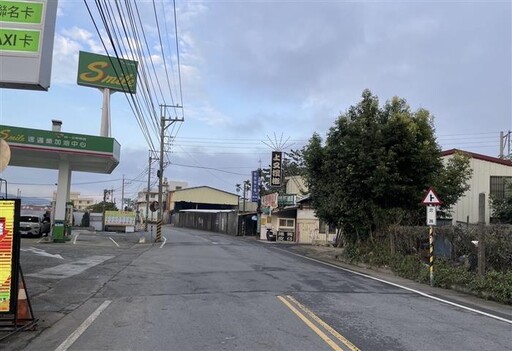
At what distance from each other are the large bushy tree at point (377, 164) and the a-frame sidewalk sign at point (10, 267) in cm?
1631

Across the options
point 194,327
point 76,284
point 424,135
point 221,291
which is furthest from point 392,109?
point 194,327

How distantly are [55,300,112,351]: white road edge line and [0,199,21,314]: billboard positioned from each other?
1.10m

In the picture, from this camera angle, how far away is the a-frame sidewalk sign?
8.16 meters

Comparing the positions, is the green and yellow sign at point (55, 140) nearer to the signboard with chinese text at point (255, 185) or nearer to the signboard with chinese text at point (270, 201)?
the signboard with chinese text at point (270, 201)

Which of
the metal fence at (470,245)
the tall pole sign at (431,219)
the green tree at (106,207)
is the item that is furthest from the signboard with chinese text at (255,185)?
the green tree at (106,207)

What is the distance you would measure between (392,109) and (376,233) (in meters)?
5.80

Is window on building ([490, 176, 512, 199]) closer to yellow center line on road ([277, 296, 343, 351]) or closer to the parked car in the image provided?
yellow center line on road ([277, 296, 343, 351])

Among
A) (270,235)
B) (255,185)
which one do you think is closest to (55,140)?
(270,235)

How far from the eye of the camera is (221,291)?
12.6 m

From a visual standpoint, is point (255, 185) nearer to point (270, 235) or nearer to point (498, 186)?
point (270, 235)

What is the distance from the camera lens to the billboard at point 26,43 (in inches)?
456

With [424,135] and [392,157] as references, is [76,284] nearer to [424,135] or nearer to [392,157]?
[392,157]

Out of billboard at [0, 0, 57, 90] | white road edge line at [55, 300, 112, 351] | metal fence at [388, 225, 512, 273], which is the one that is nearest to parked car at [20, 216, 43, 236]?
billboard at [0, 0, 57, 90]

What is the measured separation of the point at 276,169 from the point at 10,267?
4344cm
